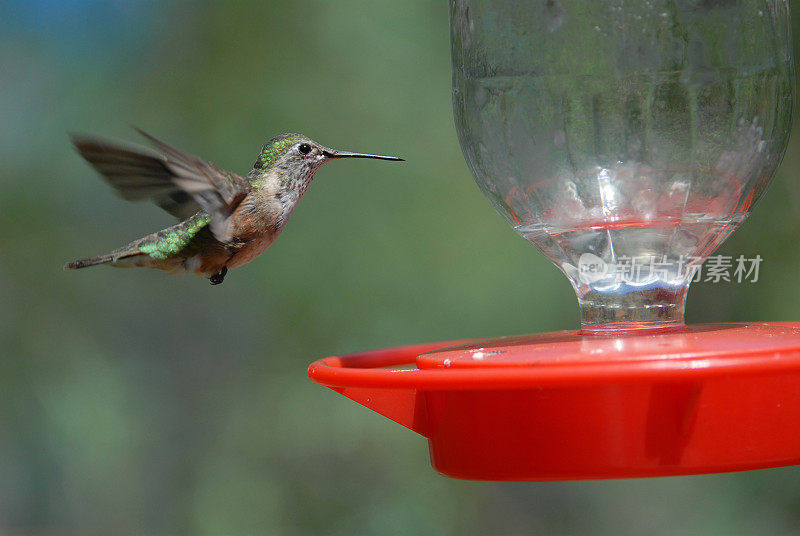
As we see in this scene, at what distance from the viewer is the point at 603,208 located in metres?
1.84

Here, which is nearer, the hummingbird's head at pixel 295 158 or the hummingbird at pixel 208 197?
the hummingbird at pixel 208 197

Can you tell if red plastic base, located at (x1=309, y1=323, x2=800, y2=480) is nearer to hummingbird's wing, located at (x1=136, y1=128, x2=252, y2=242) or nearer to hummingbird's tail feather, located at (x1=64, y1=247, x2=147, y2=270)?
hummingbird's wing, located at (x1=136, y1=128, x2=252, y2=242)

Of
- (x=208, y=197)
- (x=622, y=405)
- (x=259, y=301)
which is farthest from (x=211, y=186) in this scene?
(x=259, y=301)

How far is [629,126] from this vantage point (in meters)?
1.74

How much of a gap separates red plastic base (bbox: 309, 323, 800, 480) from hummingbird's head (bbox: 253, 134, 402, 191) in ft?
3.39

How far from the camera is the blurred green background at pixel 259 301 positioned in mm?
4543

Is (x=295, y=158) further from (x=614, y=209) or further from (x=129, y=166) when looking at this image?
(x=614, y=209)

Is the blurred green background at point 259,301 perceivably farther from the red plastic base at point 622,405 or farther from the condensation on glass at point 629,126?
the red plastic base at point 622,405

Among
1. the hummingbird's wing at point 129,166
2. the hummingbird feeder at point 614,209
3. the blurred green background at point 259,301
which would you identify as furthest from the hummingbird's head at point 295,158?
the blurred green background at point 259,301

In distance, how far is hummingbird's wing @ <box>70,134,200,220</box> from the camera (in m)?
1.99

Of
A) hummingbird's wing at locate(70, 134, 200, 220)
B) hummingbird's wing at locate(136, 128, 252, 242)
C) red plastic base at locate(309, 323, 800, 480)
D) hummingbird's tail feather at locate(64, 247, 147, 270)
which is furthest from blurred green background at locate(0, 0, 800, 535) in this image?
red plastic base at locate(309, 323, 800, 480)

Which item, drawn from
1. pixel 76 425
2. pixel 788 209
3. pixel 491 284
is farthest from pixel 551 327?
pixel 76 425

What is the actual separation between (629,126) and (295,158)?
3.25 feet

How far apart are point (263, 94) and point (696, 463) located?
12.6 feet
